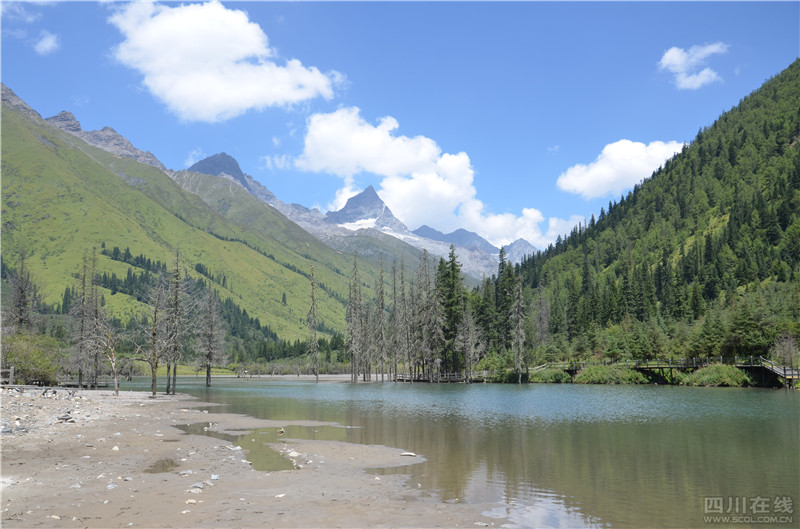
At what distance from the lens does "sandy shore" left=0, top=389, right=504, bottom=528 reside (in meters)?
13.3

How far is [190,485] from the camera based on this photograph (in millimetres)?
16734

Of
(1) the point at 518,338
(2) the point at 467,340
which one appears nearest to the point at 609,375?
(1) the point at 518,338

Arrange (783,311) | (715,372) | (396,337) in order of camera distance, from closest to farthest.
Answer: (715,372), (783,311), (396,337)

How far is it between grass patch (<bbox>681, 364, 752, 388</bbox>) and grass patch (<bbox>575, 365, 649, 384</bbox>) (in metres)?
9.37

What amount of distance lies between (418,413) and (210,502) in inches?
1233

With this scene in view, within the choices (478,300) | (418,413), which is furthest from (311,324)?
(418,413)

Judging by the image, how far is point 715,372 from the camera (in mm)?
76000

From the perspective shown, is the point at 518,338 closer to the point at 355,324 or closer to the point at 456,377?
the point at 456,377

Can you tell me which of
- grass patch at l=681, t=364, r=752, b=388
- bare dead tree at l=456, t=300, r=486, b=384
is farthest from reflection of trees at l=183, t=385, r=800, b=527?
bare dead tree at l=456, t=300, r=486, b=384

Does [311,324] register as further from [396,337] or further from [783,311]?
[783,311]

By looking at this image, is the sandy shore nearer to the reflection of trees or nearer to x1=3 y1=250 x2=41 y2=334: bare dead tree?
the reflection of trees

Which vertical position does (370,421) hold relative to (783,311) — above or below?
below

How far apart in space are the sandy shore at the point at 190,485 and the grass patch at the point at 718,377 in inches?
2648

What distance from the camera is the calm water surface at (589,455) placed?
1584 centimetres
